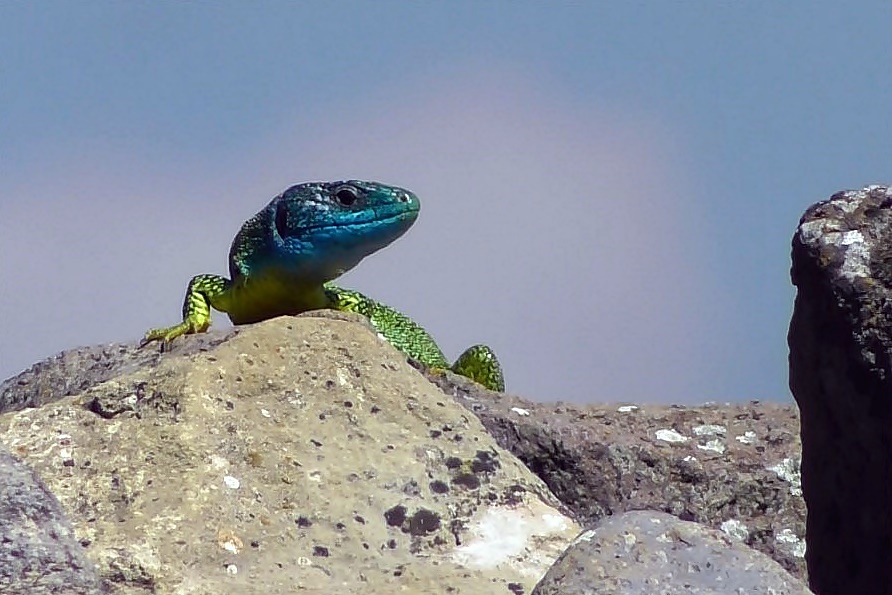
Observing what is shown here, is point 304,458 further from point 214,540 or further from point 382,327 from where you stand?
point 382,327

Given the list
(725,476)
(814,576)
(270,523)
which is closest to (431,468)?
(270,523)

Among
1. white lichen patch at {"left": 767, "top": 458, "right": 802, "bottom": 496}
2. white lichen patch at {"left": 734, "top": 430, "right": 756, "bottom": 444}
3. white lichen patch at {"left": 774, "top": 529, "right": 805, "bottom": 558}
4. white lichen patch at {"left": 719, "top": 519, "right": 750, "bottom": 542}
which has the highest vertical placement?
white lichen patch at {"left": 734, "top": 430, "right": 756, "bottom": 444}

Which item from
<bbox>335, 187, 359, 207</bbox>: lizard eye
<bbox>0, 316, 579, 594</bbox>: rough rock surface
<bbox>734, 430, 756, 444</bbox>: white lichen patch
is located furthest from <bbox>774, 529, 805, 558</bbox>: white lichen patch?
<bbox>335, 187, 359, 207</bbox>: lizard eye

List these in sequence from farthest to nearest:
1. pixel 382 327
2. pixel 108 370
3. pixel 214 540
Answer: pixel 382 327
pixel 108 370
pixel 214 540

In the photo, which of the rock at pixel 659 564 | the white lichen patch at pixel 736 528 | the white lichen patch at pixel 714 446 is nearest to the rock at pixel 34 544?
the rock at pixel 659 564

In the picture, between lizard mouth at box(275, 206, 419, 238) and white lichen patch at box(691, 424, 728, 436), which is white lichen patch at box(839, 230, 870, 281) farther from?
lizard mouth at box(275, 206, 419, 238)

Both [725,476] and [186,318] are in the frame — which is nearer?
[725,476]

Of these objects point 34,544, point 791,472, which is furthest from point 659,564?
point 791,472
